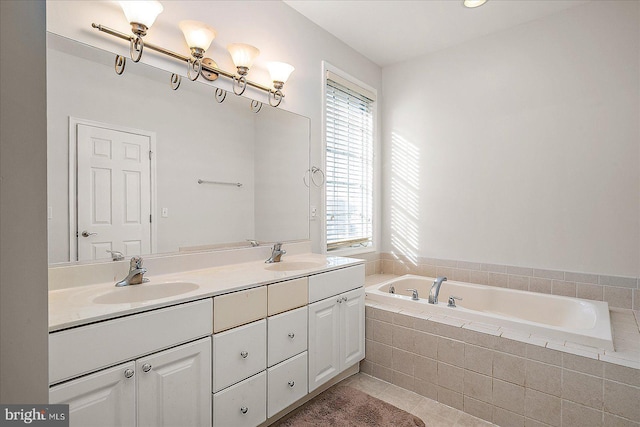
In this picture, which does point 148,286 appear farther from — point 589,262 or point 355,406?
point 589,262

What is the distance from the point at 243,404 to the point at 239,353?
251 millimetres

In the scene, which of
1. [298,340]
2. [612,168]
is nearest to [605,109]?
[612,168]

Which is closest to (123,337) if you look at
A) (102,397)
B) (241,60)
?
(102,397)

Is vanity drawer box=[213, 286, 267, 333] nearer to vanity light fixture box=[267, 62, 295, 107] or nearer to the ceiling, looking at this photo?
vanity light fixture box=[267, 62, 295, 107]

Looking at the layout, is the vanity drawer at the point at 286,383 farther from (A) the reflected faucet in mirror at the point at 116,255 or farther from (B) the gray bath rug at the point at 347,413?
(A) the reflected faucet in mirror at the point at 116,255

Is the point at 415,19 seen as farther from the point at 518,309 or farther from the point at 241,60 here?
the point at 518,309

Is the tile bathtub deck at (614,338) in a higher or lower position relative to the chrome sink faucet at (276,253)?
lower

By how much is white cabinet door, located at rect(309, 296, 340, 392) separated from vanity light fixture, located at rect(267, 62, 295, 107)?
1.44 metres

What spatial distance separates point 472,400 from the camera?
1.93 metres

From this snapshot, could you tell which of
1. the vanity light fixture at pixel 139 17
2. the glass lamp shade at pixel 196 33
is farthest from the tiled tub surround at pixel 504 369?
the vanity light fixture at pixel 139 17

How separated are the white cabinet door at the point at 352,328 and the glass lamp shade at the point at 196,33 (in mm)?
1747

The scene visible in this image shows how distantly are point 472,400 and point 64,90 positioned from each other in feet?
8.77

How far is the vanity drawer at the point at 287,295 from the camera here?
1664 mm

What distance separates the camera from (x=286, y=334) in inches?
68.6
